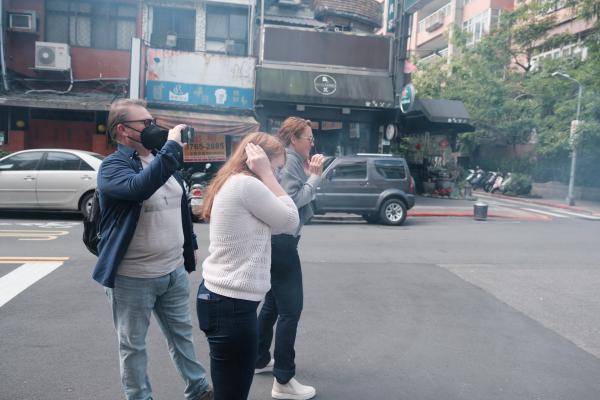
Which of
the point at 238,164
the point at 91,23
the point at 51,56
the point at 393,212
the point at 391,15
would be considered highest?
the point at 391,15

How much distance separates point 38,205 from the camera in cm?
1258

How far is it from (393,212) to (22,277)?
952 centimetres

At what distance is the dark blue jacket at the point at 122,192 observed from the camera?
114 inches

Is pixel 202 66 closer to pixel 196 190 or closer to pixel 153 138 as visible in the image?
pixel 196 190

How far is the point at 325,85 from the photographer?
766 inches

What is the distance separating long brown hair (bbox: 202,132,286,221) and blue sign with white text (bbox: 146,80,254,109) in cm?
1657

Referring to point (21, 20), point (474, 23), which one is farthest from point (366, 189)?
point (474, 23)

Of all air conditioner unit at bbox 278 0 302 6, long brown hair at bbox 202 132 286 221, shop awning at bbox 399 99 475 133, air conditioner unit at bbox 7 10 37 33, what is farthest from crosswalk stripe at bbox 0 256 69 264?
air conditioner unit at bbox 278 0 302 6

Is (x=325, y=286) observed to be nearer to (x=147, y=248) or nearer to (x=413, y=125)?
(x=147, y=248)

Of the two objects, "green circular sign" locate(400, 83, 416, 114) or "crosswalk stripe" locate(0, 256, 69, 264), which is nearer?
"crosswalk stripe" locate(0, 256, 69, 264)

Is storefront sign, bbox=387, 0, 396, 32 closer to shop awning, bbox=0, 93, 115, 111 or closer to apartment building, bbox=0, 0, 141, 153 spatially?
apartment building, bbox=0, 0, 141, 153

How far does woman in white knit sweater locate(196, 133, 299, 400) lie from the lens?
2.71 meters

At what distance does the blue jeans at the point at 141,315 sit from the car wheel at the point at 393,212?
448 inches

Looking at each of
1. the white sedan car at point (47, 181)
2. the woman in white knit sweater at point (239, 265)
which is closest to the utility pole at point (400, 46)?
the white sedan car at point (47, 181)
